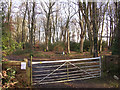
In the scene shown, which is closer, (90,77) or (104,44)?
(90,77)

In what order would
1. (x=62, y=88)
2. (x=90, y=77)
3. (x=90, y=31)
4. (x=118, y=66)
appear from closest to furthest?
1. (x=62, y=88)
2. (x=90, y=77)
3. (x=118, y=66)
4. (x=90, y=31)

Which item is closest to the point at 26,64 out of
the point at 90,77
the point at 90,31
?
the point at 90,77

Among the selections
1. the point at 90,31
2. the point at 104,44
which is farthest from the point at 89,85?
the point at 104,44

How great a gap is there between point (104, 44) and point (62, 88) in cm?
1850

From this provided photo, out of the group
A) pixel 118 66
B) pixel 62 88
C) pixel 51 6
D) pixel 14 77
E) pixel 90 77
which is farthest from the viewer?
pixel 51 6

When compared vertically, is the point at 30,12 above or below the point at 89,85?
above

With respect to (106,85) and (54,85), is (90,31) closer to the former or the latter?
(106,85)

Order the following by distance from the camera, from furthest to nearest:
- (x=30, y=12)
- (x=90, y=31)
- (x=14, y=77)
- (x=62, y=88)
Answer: (x=30, y=12) < (x=90, y=31) < (x=62, y=88) < (x=14, y=77)

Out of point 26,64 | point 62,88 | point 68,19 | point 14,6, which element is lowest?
point 62,88

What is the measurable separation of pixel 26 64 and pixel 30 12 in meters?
18.9

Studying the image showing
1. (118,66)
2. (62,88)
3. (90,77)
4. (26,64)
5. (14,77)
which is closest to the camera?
(14,77)

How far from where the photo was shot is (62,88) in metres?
4.52

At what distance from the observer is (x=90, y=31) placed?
10.1 metres

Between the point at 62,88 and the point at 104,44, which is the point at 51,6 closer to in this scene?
the point at 104,44
